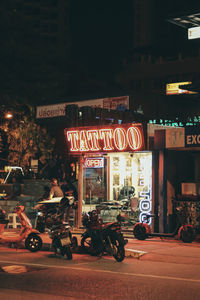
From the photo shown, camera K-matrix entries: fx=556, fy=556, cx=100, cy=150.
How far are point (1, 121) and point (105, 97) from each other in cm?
690

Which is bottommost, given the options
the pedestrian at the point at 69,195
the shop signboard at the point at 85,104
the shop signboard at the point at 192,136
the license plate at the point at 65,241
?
the license plate at the point at 65,241

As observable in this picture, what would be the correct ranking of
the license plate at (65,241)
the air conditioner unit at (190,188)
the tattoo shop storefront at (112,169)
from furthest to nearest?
the tattoo shop storefront at (112,169) < the air conditioner unit at (190,188) < the license plate at (65,241)

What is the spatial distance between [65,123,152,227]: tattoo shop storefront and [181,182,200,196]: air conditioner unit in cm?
128

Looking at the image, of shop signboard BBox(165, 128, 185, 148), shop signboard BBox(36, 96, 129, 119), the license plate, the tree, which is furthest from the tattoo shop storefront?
shop signboard BBox(36, 96, 129, 119)

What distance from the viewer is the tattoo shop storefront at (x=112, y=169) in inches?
743

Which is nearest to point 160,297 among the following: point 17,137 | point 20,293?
point 20,293

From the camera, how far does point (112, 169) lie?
21.2 metres

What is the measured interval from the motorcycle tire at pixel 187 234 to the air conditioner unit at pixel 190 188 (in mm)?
2029

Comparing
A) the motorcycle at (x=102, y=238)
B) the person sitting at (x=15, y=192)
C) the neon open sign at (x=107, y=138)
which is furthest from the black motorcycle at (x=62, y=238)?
the person sitting at (x=15, y=192)

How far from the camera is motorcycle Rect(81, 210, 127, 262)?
13188mm

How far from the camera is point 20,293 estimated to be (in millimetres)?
9148

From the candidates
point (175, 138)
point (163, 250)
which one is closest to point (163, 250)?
point (163, 250)

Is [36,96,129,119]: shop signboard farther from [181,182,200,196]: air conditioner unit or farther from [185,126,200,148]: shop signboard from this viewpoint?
[185,126,200,148]: shop signboard

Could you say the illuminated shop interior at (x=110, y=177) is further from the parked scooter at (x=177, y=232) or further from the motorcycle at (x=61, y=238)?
the motorcycle at (x=61, y=238)
